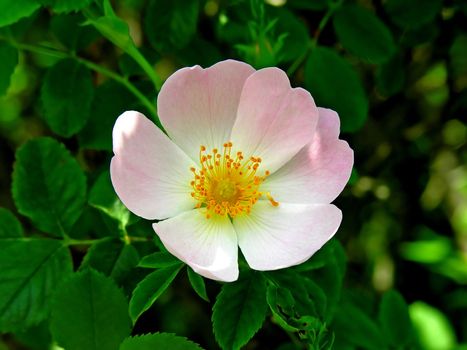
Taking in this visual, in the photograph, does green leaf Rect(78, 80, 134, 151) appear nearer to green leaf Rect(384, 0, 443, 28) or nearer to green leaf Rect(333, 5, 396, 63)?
green leaf Rect(333, 5, 396, 63)

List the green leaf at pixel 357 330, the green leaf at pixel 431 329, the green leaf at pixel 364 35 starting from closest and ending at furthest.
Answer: the green leaf at pixel 364 35
the green leaf at pixel 357 330
the green leaf at pixel 431 329

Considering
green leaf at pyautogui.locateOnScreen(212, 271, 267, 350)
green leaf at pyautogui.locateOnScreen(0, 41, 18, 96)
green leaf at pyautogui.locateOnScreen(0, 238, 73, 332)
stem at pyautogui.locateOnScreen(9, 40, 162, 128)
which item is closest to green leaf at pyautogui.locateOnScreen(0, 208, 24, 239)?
green leaf at pyautogui.locateOnScreen(0, 238, 73, 332)

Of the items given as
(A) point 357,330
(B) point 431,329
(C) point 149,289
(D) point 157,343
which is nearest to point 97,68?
(C) point 149,289

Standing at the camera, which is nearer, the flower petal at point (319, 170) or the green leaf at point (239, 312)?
the green leaf at point (239, 312)

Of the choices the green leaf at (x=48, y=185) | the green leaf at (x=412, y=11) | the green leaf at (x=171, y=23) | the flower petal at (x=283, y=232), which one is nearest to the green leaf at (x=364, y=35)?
the green leaf at (x=412, y=11)

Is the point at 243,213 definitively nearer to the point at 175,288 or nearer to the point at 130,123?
the point at 130,123

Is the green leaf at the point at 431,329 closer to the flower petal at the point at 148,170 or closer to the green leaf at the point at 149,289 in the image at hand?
the flower petal at the point at 148,170

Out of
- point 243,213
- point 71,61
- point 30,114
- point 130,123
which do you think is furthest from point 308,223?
point 30,114
